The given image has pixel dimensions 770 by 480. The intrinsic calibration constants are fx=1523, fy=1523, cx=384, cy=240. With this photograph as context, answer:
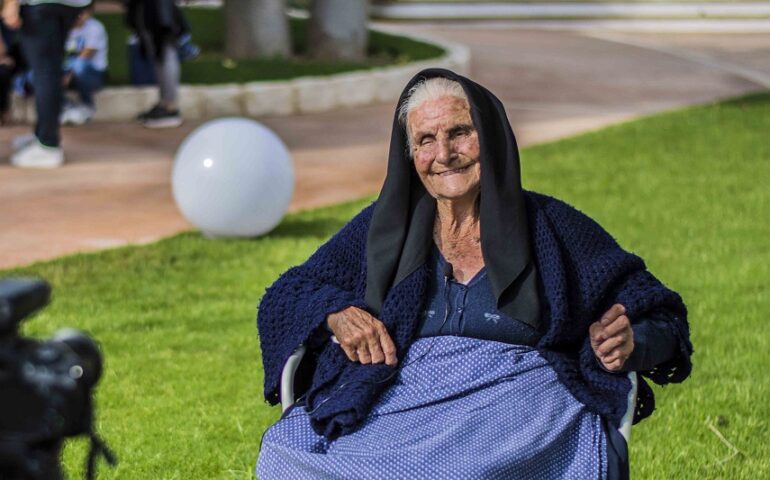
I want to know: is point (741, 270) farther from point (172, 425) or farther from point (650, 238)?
point (172, 425)

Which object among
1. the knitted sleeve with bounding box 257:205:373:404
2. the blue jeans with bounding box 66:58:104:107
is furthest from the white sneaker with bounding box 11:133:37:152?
the knitted sleeve with bounding box 257:205:373:404

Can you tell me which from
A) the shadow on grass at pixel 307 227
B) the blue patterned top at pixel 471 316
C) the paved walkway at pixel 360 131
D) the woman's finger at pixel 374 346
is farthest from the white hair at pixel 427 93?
the shadow on grass at pixel 307 227

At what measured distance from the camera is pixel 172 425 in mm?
5535

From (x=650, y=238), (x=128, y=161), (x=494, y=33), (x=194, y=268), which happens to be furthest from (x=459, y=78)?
(x=494, y=33)

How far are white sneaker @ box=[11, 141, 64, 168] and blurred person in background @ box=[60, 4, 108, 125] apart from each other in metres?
1.52

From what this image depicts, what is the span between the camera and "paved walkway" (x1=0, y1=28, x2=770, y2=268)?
8.94 meters

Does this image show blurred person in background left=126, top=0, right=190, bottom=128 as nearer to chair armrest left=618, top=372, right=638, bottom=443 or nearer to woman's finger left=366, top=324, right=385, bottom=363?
woman's finger left=366, top=324, right=385, bottom=363

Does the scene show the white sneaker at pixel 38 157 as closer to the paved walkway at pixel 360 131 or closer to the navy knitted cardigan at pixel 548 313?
the paved walkway at pixel 360 131

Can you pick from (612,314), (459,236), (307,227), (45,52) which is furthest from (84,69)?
(612,314)

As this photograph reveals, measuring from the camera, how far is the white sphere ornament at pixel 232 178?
799 centimetres

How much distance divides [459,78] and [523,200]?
1.13 ft

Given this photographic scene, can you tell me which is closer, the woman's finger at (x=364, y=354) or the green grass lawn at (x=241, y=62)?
the woman's finger at (x=364, y=354)

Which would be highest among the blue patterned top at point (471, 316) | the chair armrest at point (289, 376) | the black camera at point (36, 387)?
the black camera at point (36, 387)

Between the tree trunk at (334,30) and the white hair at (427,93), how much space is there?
11.9m
